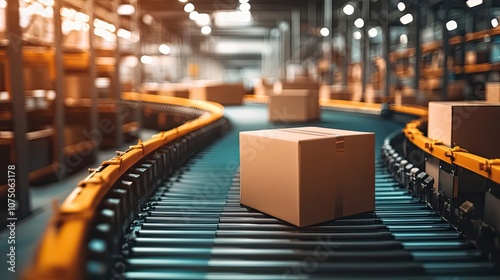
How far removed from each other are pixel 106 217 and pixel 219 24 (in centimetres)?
2257

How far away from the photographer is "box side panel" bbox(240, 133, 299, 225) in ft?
8.80

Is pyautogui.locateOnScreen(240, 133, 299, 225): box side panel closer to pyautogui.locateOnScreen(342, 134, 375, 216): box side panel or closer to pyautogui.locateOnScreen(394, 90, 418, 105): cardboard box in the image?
pyautogui.locateOnScreen(342, 134, 375, 216): box side panel

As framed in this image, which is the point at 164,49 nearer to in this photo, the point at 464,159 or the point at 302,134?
the point at 302,134

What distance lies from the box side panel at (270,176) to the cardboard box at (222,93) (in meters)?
10.0

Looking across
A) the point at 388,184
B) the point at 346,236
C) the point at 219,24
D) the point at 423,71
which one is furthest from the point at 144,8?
the point at 346,236

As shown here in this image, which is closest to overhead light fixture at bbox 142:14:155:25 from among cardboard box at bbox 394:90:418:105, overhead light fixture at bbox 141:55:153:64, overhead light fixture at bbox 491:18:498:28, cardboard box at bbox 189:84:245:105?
overhead light fixture at bbox 141:55:153:64

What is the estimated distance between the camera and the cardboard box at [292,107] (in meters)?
8.11

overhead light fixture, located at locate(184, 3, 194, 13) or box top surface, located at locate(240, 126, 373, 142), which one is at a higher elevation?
overhead light fixture, located at locate(184, 3, 194, 13)

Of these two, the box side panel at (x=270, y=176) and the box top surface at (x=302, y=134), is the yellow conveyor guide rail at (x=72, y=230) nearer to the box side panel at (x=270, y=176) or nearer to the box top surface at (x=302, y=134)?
the box side panel at (x=270, y=176)

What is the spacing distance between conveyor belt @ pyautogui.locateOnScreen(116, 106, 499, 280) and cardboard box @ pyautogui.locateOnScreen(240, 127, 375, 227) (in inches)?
3.0

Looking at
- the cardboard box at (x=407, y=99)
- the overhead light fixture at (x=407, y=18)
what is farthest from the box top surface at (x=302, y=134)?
the overhead light fixture at (x=407, y=18)

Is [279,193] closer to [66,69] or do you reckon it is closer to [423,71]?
[66,69]

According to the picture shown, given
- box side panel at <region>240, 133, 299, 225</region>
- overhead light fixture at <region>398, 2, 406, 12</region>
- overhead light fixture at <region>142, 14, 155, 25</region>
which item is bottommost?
box side panel at <region>240, 133, 299, 225</region>

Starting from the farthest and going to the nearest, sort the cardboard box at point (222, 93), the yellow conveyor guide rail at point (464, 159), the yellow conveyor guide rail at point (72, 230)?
the cardboard box at point (222, 93) < the yellow conveyor guide rail at point (464, 159) < the yellow conveyor guide rail at point (72, 230)
